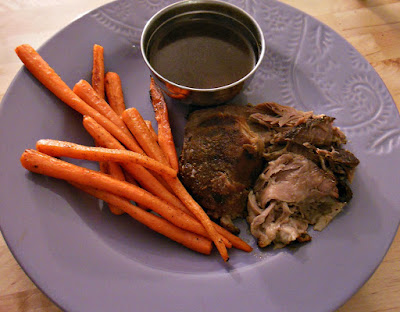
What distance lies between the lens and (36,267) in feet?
5.86

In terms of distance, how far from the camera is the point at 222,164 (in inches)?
83.9

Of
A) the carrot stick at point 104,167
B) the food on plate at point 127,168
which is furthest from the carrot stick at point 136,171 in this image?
the carrot stick at point 104,167

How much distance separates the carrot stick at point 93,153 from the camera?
207 cm

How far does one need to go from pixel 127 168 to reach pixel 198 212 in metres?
0.54

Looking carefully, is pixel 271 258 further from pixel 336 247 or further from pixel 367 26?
pixel 367 26

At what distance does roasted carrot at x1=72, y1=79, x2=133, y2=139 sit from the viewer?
2330mm

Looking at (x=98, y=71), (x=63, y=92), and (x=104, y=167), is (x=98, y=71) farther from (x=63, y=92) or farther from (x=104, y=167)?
(x=104, y=167)

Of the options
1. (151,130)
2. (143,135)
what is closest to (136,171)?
(143,135)

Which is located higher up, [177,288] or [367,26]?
[367,26]

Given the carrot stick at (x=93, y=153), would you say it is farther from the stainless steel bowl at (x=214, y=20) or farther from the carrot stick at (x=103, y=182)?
the stainless steel bowl at (x=214, y=20)

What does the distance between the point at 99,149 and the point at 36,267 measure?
731mm

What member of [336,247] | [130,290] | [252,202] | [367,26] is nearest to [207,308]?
[130,290]

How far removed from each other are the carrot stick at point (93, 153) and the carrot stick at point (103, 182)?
0.06 metres

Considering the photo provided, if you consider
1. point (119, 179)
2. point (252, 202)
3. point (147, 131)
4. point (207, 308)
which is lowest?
point (207, 308)
